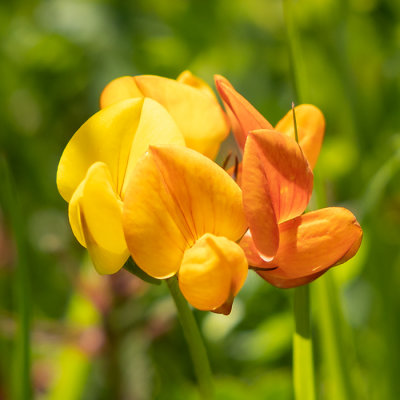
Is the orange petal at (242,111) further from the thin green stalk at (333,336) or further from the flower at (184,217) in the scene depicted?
the thin green stalk at (333,336)

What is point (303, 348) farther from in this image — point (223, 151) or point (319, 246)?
point (223, 151)

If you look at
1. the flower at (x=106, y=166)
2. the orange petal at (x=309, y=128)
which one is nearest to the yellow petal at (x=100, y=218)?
the flower at (x=106, y=166)

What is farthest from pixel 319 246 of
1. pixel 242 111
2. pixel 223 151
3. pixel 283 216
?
pixel 223 151

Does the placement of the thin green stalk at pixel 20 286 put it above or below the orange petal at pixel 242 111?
below

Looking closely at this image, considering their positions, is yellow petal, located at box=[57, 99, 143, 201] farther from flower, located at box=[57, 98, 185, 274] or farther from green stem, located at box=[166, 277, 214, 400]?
green stem, located at box=[166, 277, 214, 400]

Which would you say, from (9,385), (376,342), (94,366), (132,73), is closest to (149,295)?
(94,366)

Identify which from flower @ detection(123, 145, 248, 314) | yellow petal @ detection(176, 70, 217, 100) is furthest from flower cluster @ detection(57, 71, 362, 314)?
yellow petal @ detection(176, 70, 217, 100)
